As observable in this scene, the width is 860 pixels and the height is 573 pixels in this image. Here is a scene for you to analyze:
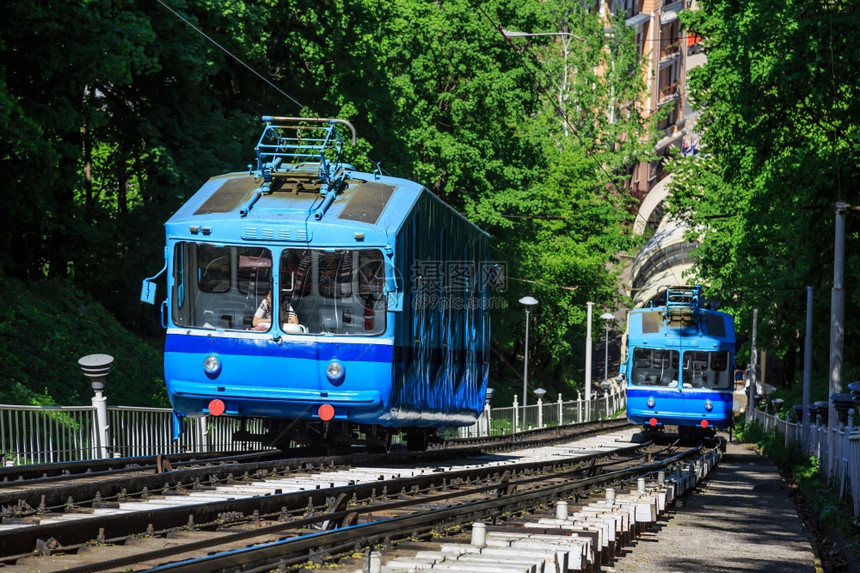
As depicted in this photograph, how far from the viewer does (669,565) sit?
37.7 ft

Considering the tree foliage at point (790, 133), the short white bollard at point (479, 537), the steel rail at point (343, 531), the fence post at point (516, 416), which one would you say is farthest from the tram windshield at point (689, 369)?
the short white bollard at point (479, 537)

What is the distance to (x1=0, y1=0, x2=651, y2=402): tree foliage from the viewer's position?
2773cm

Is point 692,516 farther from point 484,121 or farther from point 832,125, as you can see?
point 484,121

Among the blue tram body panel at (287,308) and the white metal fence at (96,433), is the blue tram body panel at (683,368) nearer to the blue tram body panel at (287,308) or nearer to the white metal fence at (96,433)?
the white metal fence at (96,433)

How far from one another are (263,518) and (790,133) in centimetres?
2426

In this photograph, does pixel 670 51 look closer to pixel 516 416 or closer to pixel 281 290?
pixel 516 416

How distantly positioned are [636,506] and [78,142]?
81.4ft

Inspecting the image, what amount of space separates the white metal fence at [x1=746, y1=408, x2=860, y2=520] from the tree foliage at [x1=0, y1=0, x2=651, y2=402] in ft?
25.3

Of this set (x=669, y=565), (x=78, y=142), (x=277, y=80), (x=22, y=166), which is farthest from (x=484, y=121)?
(x=669, y=565)

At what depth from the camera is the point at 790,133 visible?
32.5 metres

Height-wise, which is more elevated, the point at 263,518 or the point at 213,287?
the point at 213,287

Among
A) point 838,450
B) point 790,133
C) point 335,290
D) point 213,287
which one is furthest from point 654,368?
point 213,287

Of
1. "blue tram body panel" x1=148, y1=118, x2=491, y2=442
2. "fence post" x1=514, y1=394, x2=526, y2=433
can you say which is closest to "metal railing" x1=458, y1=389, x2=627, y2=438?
"fence post" x1=514, y1=394, x2=526, y2=433

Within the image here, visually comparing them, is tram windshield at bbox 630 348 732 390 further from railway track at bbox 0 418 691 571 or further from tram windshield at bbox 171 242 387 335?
tram windshield at bbox 171 242 387 335
